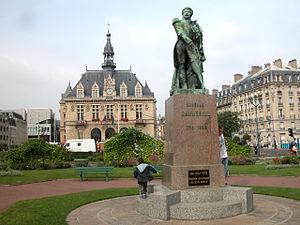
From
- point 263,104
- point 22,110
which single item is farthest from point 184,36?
point 22,110

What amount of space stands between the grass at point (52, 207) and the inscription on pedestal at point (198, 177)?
10.6ft

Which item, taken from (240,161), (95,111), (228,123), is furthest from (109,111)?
(240,161)

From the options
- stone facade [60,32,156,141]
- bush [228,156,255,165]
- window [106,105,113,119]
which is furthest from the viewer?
window [106,105,113,119]

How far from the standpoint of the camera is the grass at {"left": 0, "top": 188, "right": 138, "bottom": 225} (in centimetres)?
699

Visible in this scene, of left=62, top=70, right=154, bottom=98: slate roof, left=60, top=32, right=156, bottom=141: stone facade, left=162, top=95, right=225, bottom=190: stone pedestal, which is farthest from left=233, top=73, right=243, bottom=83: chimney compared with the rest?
left=162, top=95, right=225, bottom=190: stone pedestal

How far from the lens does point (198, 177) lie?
7840mm

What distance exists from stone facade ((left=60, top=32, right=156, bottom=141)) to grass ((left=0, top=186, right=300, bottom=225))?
57528 millimetres

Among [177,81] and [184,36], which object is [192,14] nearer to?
[184,36]

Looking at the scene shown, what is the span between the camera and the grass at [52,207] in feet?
23.0

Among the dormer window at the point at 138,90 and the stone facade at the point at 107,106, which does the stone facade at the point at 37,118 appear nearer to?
the stone facade at the point at 107,106

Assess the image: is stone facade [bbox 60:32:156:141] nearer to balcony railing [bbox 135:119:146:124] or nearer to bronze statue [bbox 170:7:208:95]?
balcony railing [bbox 135:119:146:124]

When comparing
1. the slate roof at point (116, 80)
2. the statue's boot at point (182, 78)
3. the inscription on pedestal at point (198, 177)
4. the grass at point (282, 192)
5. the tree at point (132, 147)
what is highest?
the slate roof at point (116, 80)

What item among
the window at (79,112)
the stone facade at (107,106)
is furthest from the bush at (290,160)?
the window at (79,112)

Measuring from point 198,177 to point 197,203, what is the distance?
0.77 metres
